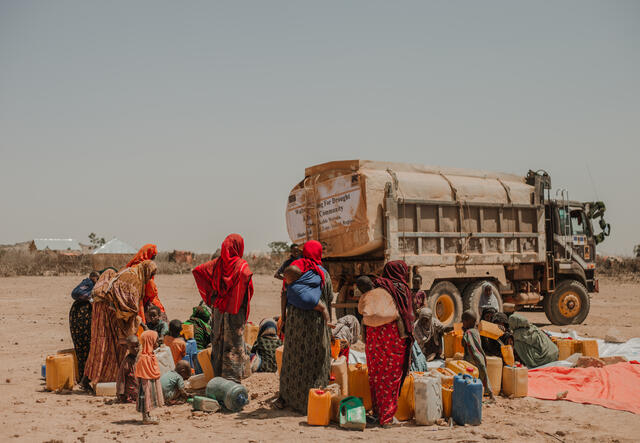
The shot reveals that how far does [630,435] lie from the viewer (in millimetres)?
4980

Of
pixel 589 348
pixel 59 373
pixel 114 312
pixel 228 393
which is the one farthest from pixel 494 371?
pixel 59 373

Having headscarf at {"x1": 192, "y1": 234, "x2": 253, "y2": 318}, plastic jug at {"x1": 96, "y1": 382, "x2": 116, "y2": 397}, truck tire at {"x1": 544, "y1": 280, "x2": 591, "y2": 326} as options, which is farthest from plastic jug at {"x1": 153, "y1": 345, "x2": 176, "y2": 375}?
truck tire at {"x1": 544, "y1": 280, "x2": 591, "y2": 326}

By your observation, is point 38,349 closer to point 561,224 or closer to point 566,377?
point 566,377

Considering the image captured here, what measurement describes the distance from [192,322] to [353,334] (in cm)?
231

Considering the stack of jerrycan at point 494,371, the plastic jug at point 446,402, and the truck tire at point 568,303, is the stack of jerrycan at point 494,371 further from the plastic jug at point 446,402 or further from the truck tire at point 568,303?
the truck tire at point 568,303

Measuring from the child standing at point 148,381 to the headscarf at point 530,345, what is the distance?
4530mm

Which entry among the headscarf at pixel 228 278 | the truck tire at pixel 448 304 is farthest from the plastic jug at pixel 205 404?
the truck tire at pixel 448 304

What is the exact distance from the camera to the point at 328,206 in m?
10.5

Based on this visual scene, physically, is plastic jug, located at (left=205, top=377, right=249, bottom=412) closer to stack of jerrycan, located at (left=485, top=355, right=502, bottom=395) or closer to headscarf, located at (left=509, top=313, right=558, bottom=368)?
stack of jerrycan, located at (left=485, top=355, right=502, bottom=395)

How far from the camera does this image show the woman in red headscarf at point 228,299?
6.01m

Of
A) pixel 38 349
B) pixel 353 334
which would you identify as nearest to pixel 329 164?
pixel 353 334

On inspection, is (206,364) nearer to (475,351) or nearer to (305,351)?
(305,351)

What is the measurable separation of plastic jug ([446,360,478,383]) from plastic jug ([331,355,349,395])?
1.13 metres

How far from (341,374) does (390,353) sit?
92cm
